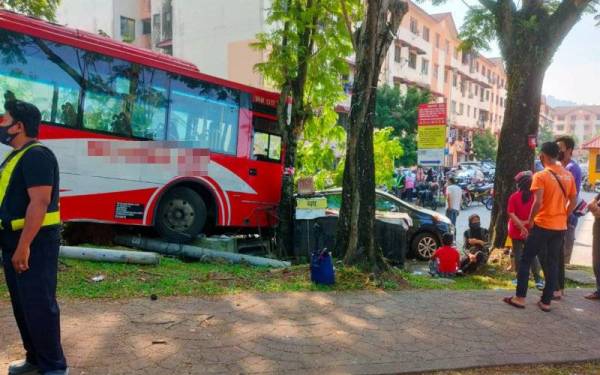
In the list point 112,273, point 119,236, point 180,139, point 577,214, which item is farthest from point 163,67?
point 577,214

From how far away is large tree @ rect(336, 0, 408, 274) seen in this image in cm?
708

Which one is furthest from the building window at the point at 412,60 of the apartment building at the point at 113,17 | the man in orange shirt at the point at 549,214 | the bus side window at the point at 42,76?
the man in orange shirt at the point at 549,214

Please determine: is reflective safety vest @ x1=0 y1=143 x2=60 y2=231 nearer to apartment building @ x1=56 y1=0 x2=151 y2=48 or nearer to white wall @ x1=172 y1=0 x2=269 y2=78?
white wall @ x1=172 y1=0 x2=269 y2=78

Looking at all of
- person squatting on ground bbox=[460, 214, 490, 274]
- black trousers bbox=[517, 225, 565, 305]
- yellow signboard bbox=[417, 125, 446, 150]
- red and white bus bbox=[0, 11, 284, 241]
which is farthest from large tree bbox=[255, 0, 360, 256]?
black trousers bbox=[517, 225, 565, 305]

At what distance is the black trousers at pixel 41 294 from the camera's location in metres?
3.36

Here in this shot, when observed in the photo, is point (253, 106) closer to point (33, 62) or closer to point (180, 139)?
point (180, 139)

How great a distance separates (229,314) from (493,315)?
113 inches

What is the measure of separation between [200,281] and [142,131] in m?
3.31

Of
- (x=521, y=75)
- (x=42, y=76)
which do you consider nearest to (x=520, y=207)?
(x=521, y=75)

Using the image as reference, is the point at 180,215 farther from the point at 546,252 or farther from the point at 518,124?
the point at 518,124

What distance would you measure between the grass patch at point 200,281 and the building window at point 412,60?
39235 millimetres

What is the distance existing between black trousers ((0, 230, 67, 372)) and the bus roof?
5073 mm

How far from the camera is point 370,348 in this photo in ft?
14.7

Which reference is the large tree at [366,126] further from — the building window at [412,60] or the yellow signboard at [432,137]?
the building window at [412,60]
